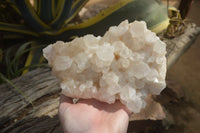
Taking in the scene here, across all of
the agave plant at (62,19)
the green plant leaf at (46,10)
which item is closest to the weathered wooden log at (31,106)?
the agave plant at (62,19)

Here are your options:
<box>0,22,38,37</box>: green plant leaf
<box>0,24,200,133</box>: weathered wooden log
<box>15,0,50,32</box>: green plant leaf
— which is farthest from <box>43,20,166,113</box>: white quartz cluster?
<box>0,22,38,37</box>: green plant leaf

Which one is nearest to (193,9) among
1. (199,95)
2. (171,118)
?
(199,95)

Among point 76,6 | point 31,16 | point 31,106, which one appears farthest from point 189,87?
point 31,16

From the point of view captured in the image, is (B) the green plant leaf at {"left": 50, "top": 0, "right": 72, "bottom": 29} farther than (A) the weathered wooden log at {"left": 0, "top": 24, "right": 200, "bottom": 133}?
Yes

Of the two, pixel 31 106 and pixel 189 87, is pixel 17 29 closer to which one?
pixel 31 106

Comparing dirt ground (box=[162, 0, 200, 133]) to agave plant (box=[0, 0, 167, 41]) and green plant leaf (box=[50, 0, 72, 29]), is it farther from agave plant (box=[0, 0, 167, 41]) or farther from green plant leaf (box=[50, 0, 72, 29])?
green plant leaf (box=[50, 0, 72, 29])

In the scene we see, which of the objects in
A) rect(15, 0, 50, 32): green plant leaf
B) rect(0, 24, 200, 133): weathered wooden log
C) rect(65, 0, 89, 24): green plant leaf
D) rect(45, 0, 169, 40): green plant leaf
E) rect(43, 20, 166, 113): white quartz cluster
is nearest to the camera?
rect(43, 20, 166, 113): white quartz cluster

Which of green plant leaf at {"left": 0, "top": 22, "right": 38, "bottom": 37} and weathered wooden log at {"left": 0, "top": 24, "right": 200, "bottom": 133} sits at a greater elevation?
green plant leaf at {"left": 0, "top": 22, "right": 38, "bottom": 37}
